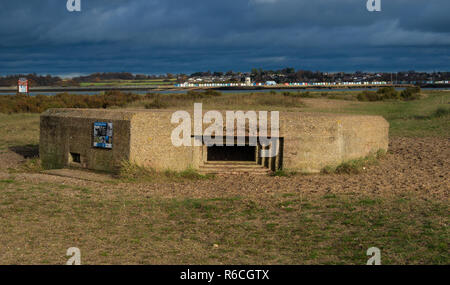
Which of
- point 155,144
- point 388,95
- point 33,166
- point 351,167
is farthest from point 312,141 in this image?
point 388,95

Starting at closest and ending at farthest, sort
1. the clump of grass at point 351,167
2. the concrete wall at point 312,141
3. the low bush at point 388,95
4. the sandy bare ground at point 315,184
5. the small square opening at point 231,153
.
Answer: the sandy bare ground at point 315,184
the concrete wall at point 312,141
the clump of grass at point 351,167
the small square opening at point 231,153
the low bush at point 388,95

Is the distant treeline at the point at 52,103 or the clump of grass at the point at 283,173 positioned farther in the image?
the distant treeline at the point at 52,103

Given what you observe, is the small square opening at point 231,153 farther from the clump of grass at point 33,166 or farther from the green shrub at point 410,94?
the green shrub at point 410,94

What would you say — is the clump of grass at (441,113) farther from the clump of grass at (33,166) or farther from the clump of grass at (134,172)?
the clump of grass at (33,166)

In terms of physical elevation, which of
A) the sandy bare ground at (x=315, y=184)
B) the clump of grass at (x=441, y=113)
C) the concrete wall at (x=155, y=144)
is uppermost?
the clump of grass at (x=441, y=113)

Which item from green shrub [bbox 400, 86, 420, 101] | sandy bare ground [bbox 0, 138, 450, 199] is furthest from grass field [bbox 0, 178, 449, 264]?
green shrub [bbox 400, 86, 420, 101]

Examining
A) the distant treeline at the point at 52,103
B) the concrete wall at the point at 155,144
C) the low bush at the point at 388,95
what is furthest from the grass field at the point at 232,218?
the low bush at the point at 388,95

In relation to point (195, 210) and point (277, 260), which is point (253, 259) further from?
point (195, 210)

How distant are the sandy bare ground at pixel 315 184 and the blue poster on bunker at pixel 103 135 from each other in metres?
0.74

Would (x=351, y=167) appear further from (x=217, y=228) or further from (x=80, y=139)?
(x=80, y=139)

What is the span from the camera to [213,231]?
692 cm

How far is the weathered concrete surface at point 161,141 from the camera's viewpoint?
10.2m

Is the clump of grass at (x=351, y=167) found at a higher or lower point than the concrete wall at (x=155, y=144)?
lower

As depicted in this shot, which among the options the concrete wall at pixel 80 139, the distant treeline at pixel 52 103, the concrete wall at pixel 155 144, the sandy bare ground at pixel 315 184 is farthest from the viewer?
the distant treeline at pixel 52 103
